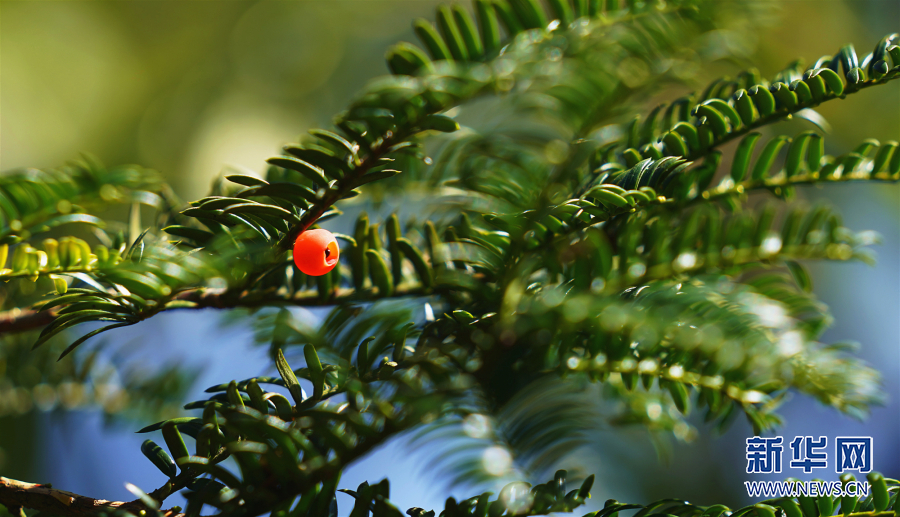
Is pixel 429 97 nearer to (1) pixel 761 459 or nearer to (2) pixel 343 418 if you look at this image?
(2) pixel 343 418

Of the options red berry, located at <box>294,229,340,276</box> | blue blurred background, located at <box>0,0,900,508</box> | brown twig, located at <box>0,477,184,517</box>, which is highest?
blue blurred background, located at <box>0,0,900,508</box>

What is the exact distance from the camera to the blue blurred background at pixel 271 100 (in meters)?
0.93

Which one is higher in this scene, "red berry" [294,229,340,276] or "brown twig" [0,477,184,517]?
"red berry" [294,229,340,276]

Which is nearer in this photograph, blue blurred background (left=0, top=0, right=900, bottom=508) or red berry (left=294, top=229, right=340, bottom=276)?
red berry (left=294, top=229, right=340, bottom=276)

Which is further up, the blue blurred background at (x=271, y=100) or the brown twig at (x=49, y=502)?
the blue blurred background at (x=271, y=100)

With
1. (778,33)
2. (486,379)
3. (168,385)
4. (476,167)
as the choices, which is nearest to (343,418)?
(486,379)

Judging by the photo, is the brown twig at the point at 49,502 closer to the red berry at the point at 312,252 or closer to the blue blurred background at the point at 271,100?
the red berry at the point at 312,252

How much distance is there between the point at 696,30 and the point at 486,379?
1.07 feet

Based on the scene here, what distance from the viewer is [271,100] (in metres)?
1.39

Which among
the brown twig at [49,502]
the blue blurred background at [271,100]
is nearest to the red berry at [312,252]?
the brown twig at [49,502]

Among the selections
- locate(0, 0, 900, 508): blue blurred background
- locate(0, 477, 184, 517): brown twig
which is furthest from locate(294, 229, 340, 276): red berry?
locate(0, 0, 900, 508): blue blurred background

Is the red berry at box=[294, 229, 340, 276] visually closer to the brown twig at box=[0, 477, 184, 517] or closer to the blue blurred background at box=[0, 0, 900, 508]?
the brown twig at box=[0, 477, 184, 517]

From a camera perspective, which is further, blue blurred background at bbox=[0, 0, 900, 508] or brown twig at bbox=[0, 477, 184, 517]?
blue blurred background at bbox=[0, 0, 900, 508]

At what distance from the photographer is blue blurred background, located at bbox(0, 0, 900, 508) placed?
3.05 feet
